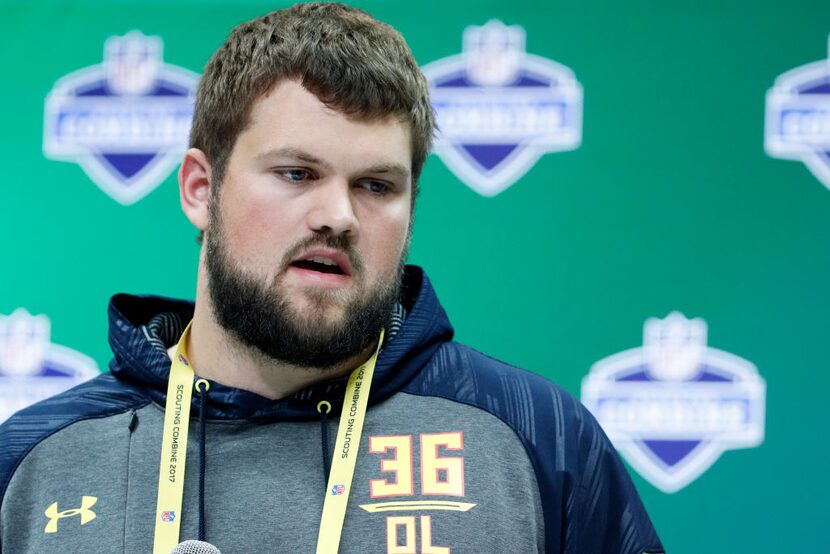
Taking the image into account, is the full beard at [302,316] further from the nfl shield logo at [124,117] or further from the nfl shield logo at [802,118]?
the nfl shield logo at [802,118]

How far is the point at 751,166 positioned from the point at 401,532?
4.57ft

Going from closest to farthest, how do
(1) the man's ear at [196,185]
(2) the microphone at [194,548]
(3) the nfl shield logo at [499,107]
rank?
(2) the microphone at [194,548] → (1) the man's ear at [196,185] → (3) the nfl shield logo at [499,107]

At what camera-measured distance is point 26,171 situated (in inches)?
95.1

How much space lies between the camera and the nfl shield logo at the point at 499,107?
2.33 metres

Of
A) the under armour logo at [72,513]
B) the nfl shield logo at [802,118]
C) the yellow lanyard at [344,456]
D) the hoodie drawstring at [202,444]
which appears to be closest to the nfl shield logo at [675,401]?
the nfl shield logo at [802,118]

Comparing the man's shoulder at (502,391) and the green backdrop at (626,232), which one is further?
the green backdrop at (626,232)

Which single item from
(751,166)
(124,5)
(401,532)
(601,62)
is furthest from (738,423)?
(124,5)

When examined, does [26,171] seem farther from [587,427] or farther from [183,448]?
[587,427]

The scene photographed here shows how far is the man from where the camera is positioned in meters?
1.25

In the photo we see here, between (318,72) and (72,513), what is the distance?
599 millimetres

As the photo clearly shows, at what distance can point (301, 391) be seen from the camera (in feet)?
4.38

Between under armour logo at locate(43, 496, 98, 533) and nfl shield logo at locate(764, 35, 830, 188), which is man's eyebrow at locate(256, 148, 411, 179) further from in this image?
nfl shield logo at locate(764, 35, 830, 188)

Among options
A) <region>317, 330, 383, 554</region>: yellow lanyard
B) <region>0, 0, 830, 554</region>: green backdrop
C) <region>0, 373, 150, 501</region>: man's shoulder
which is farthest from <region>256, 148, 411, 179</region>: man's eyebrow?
<region>0, 0, 830, 554</region>: green backdrop

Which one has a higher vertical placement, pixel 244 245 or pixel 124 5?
pixel 124 5
